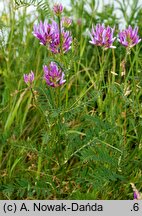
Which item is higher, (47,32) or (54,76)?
(47,32)

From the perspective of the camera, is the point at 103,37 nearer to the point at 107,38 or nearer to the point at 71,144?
the point at 107,38

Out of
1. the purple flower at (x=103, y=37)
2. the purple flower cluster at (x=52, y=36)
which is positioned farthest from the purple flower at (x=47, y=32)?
the purple flower at (x=103, y=37)

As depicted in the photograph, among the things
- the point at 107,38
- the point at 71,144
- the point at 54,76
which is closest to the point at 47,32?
the point at 54,76

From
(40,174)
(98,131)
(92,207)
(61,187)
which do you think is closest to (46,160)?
(40,174)

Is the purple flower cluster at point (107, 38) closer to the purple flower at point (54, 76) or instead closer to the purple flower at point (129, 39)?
the purple flower at point (129, 39)

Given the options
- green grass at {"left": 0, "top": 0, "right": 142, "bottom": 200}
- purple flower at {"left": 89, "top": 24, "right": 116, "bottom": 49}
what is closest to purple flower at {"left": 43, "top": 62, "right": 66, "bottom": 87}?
green grass at {"left": 0, "top": 0, "right": 142, "bottom": 200}

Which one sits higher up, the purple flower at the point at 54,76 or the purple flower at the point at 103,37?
the purple flower at the point at 103,37

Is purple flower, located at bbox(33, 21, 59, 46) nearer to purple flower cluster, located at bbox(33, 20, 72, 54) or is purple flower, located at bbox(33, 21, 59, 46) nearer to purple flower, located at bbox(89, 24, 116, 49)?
purple flower cluster, located at bbox(33, 20, 72, 54)

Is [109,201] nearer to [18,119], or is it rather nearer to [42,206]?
[42,206]

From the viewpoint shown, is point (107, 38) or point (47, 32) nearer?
point (47, 32)
